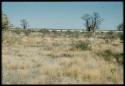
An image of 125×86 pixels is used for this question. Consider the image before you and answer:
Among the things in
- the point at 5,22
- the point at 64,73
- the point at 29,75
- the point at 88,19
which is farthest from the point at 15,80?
the point at 88,19

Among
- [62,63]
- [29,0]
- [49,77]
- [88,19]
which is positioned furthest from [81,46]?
[88,19]

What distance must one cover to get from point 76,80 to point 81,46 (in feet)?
24.6

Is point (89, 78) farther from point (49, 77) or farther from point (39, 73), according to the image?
point (39, 73)

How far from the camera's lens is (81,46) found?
49.7ft

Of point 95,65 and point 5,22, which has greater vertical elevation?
point 5,22

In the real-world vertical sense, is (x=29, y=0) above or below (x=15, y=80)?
above

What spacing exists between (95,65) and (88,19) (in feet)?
118

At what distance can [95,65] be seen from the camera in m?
9.86

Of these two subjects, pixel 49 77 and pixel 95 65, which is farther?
pixel 95 65

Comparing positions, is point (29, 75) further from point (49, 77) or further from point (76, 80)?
point (76, 80)

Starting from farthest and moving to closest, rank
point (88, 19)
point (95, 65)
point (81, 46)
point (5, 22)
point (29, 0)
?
point (88, 19)
point (5, 22)
point (81, 46)
point (95, 65)
point (29, 0)

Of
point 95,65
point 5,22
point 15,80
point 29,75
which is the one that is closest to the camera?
point 15,80

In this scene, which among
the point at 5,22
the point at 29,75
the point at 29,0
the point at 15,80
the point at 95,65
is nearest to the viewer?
the point at 29,0

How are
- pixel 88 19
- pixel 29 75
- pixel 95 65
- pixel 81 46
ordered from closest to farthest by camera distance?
pixel 29 75 → pixel 95 65 → pixel 81 46 → pixel 88 19
